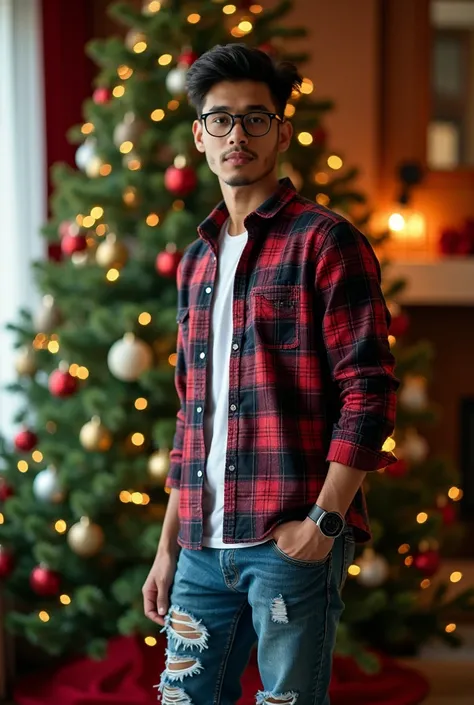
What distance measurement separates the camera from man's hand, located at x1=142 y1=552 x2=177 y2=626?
146cm

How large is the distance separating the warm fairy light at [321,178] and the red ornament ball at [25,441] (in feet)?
3.63

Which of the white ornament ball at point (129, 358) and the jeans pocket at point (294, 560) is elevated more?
the white ornament ball at point (129, 358)

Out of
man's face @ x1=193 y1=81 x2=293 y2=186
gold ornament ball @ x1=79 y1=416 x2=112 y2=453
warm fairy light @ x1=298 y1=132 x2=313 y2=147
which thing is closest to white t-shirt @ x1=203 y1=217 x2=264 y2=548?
man's face @ x1=193 y1=81 x2=293 y2=186

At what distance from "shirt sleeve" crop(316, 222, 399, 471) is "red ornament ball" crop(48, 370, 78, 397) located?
3.92 feet

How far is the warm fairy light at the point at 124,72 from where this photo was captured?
7.92 feet

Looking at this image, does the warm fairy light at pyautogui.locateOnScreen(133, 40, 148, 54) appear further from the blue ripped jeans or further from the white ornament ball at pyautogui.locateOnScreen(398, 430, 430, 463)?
the blue ripped jeans

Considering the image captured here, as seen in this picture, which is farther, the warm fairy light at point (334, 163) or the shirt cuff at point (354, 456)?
the warm fairy light at point (334, 163)

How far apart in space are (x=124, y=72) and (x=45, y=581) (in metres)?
1.43

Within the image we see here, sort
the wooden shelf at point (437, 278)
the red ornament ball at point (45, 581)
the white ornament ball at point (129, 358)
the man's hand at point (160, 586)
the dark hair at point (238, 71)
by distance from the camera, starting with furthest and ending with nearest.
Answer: the wooden shelf at point (437, 278) → the red ornament ball at point (45, 581) → the white ornament ball at point (129, 358) → the man's hand at point (160, 586) → the dark hair at point (238, 71)

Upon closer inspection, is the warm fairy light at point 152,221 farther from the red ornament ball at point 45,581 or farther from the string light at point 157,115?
the red ornament ball at point 45,581

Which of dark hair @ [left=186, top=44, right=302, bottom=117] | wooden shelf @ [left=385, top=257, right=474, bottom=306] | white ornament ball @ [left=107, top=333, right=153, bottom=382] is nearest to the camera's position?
dark hair @ [left=186, top=44, right=302, bottom=117]

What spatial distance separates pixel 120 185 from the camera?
232 centimetres

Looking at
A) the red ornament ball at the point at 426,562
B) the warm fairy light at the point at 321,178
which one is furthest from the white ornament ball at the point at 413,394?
the warm fairy light at the point at 321,178

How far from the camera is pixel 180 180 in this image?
2.21 meters
